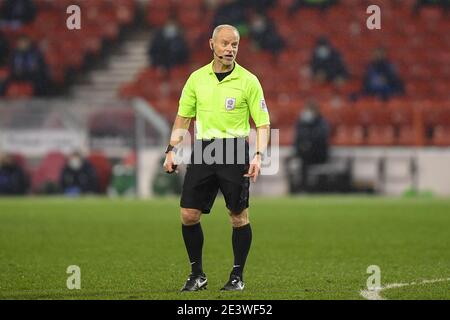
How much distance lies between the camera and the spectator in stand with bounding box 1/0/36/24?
2675 centimetres

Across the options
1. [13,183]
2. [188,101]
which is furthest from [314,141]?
[188,101]

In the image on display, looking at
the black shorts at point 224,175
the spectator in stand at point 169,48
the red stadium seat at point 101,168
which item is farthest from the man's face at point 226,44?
the spectator in stand at point 169,48

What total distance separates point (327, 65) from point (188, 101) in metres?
15.9

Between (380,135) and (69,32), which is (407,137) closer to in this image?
(380,135)

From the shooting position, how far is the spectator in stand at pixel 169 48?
24719 mm

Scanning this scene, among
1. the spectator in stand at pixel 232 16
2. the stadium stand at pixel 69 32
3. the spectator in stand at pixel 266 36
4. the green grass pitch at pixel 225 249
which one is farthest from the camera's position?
the stadium stand at pixel 69 32

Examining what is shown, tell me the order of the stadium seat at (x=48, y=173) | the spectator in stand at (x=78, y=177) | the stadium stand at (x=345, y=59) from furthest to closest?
the stadium stand at (x=345, y=59)
the stadium seat at (x=48, y=173)
the spectator in stand at (x=78, y=177)

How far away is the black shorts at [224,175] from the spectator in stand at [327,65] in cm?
1594

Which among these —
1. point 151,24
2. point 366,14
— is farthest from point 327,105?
point 151,24

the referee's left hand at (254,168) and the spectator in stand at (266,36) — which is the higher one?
the spectator in stand at (266,36)

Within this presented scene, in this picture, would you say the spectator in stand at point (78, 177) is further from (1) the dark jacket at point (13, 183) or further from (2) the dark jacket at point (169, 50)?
(2) the dark jacket at point (169, 50)

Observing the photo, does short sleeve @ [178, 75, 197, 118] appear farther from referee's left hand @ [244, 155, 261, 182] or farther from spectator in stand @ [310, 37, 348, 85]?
spectator in stand @ [310, 37, 348, 85]

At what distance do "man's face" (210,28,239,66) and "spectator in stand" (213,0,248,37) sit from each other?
56.9 feet
